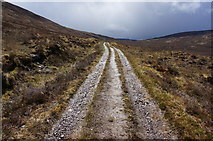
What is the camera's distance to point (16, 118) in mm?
8977

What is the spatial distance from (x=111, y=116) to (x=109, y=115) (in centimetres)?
17

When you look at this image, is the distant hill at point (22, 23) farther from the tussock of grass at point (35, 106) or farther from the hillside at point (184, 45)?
the hillside at point (184, 45)

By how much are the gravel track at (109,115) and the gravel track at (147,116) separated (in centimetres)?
92

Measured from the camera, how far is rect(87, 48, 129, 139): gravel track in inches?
282

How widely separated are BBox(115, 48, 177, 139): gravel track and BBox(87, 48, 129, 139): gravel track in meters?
0.92

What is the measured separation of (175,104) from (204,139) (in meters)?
3.53

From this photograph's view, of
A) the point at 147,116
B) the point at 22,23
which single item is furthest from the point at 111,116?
the point at 22,23

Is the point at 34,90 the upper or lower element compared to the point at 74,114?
upper

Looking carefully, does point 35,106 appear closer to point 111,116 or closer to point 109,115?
point 109,115

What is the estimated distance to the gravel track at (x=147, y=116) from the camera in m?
7.25

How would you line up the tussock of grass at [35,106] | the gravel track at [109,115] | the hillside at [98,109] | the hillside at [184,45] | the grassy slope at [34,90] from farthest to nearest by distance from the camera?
the hillside at [184,45] < the grassy slope at [34,90] < the tussock of grass at [35,106] < the hillside at [98,109] < the gravel track at [109,115]

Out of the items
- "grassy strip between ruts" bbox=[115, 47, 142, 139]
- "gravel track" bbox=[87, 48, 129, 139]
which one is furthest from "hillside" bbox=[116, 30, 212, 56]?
"gravel track" bbox=[87, 48, 129, 139]

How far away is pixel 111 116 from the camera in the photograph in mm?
8648

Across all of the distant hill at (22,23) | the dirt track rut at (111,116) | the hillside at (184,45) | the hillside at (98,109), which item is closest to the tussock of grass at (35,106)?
the hillside at (98,109)
